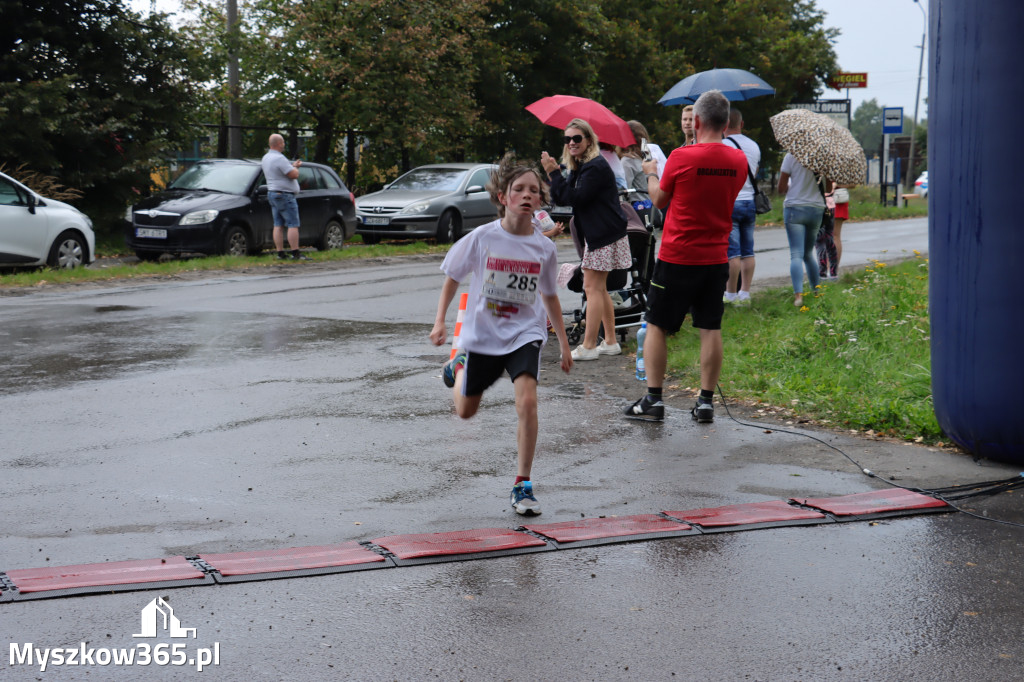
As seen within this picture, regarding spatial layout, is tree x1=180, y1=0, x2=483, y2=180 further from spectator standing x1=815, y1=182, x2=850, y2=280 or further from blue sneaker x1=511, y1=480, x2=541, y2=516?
blue sneaker x1=511, y1=480, x2=541, y2=516

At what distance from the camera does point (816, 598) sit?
4328 mm

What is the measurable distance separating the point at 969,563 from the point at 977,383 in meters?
1.67

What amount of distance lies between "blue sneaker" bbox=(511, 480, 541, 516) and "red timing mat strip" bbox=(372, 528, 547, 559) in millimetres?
244

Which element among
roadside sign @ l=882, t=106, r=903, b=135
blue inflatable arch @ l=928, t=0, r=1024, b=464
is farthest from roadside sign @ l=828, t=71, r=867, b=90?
blue inflatable arch @ l=928, t=0, r=1024, b=464

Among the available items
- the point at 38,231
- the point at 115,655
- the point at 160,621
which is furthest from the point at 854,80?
the point at 115,655

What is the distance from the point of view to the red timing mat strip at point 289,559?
4.54 meters

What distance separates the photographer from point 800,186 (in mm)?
11625

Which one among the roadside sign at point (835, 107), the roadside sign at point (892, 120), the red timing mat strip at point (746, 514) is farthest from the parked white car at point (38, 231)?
the roadside sign at point (892, 120)

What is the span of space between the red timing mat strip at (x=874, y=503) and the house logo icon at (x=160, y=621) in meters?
3.00

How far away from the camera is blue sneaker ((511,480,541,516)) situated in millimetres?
5332

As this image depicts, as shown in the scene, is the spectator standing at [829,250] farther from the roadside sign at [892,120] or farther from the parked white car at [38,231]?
the roadside sign at [892,120]

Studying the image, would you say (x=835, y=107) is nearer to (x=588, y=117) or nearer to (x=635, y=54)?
(x=635, y=54)

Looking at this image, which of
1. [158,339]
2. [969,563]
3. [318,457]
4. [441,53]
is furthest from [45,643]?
[441,53]

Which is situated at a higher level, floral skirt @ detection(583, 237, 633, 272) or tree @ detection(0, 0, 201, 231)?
tree @ detection(0, 0, 201, 231)
